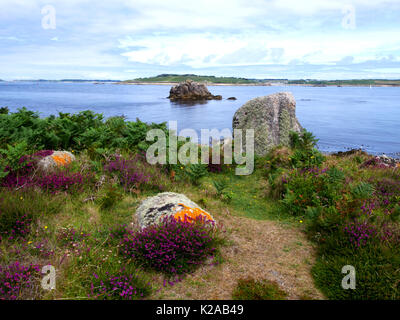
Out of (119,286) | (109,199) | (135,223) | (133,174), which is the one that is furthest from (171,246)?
(133,174)

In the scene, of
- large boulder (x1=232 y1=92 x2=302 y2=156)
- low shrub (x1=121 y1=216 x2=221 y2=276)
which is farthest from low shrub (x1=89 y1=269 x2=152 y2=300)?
large boulder (x1=232 y1=92 x2=302 y2=156)

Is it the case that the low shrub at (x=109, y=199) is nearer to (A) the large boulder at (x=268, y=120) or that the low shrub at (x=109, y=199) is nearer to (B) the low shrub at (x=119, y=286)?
(B) the low shrub at (x=119, y=286)

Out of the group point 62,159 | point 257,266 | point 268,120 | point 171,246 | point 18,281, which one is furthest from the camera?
point 268,120

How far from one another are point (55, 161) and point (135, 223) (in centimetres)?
379

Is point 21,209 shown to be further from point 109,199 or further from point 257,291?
point 257,291

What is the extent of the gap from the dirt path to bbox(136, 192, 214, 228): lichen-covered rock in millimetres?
940

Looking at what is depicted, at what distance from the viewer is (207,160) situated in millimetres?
11297

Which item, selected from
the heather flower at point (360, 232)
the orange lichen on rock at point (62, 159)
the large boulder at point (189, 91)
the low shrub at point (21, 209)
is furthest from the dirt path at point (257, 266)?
the large boulder at point (189, 91)

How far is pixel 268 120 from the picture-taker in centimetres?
1539

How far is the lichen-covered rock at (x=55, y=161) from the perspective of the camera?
25.5 feet

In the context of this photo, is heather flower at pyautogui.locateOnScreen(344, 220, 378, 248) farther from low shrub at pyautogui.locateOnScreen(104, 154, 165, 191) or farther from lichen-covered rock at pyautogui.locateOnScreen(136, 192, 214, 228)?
low shrub at pyautogui.locateOnScreen(104, 154, 165, 191)

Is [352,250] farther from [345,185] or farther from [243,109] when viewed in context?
[243,109]

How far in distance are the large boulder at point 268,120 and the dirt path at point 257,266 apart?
8451 millimetres
